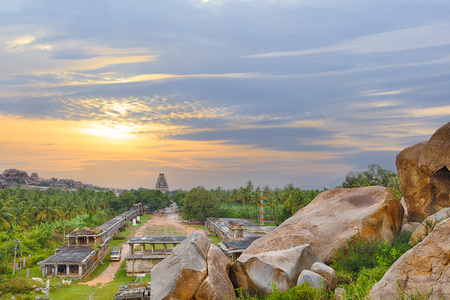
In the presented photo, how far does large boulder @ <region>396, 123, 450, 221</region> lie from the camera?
2242 cm

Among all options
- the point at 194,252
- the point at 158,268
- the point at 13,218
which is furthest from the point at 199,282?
the point at 13,218

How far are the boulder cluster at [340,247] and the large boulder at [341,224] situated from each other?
0.06m

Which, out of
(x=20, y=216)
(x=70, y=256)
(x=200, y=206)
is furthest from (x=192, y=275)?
(x=200, y=206)

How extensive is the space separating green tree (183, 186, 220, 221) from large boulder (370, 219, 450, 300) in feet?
274

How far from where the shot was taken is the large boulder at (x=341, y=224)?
22391mm

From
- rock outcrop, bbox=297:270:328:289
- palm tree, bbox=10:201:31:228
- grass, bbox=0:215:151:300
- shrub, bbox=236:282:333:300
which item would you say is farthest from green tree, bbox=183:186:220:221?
shrub, bbox=236:282:333:300

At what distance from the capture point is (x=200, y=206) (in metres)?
94.1

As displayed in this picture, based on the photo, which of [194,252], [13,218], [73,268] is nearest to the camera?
[194,252]

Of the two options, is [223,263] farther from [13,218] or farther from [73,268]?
[13,218]

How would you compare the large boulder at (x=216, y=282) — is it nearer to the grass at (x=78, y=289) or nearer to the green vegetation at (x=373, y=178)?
the grass at (x=78, y=289)

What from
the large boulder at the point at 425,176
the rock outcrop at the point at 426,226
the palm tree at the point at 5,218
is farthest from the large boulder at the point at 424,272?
the palm tree at the point at 5,218

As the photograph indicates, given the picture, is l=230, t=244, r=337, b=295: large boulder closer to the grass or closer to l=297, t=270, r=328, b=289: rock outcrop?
l=297, t=270, r=328, b=289: rock outcrop

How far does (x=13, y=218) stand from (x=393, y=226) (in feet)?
187

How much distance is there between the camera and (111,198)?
12838cm
